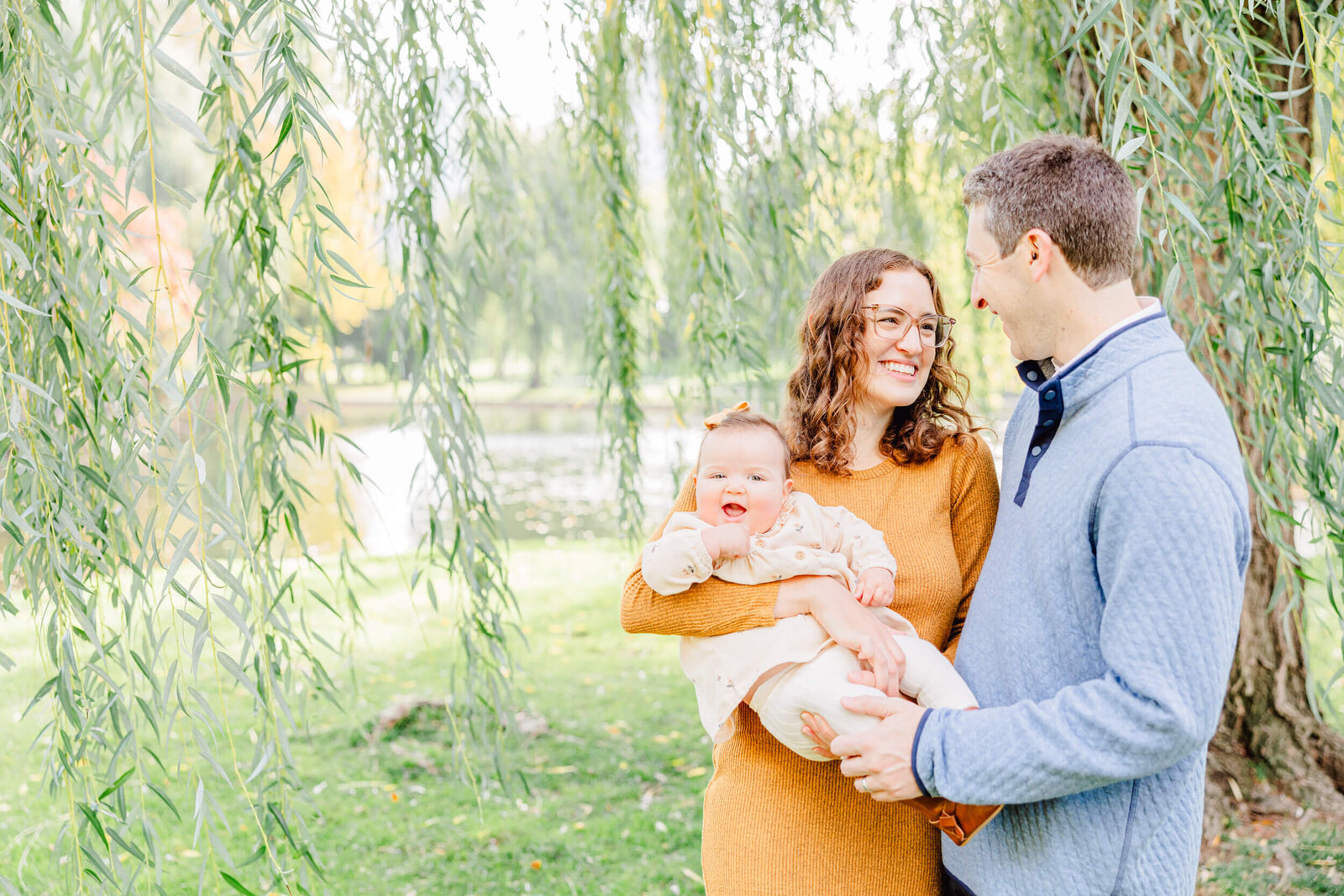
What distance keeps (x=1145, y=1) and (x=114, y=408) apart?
1853 mm

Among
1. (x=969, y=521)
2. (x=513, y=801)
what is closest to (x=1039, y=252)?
(x=969, y=521)

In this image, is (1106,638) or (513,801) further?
(513,801)

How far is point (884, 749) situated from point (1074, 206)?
0.65 m

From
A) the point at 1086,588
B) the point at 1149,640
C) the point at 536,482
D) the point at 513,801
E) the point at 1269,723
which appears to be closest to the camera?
the point at 1149,640

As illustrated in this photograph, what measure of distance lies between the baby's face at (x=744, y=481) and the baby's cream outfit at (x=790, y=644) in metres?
0.02

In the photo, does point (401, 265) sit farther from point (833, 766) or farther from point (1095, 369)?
point (1095, 369)

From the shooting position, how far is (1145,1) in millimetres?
1903

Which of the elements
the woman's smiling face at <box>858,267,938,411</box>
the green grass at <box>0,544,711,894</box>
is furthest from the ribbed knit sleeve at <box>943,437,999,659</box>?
the green grass at <box>0,544,711,894</box>

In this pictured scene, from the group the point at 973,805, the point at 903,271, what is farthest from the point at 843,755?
the point at 903,271

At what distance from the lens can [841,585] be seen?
141 cm

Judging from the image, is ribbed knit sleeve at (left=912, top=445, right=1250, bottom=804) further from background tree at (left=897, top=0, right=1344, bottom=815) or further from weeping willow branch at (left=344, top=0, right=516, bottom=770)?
weeping willow branch at (left=344, top=0, right=516, bottom=770)

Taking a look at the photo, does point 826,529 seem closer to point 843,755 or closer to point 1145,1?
point 843,755

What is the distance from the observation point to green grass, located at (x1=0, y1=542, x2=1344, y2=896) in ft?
9.33

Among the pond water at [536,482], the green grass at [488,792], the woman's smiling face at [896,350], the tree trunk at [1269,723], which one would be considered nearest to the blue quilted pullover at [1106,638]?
the woman's smiling face at [896,350]
